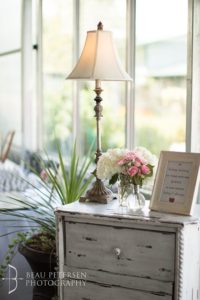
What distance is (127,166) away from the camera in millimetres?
2375

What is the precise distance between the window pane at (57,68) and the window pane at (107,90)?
176mm

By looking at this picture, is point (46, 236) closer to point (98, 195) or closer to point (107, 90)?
point (98, 195)

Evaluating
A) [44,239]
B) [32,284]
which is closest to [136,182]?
[44,239]

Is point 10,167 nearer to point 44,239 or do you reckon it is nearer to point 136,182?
point 44,239

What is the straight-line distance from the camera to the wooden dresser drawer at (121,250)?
2248 mm

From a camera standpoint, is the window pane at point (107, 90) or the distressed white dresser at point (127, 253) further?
the window pane at point (107, 90)

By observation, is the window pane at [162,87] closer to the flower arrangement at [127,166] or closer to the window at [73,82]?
the window at [73,82]

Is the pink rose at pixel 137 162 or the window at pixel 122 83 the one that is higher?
the window at pixel 122 83

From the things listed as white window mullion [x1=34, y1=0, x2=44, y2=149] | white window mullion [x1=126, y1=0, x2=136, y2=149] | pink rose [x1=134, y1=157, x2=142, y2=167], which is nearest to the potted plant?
pink rose [x1=134, y1=157, x2=142, y2=167]

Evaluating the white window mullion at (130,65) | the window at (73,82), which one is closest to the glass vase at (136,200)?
the white window mullion at (130,65)

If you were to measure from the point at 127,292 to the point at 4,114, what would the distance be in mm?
3850

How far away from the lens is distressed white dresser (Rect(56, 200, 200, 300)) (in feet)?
7.32

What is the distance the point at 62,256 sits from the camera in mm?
2445

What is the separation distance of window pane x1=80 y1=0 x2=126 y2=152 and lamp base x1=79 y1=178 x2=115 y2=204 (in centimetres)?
114
